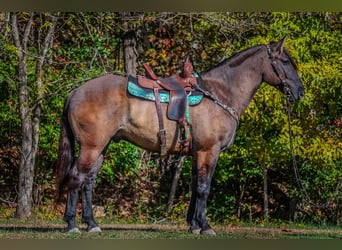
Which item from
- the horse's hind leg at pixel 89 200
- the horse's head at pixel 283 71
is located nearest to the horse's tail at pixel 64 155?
the horse's hind leg at pixel 89 200

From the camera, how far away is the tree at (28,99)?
1191 cm

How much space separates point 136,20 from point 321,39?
361cm

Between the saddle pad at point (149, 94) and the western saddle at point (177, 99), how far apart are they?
0.04 m

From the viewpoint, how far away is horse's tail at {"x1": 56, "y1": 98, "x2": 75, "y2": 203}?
26.2ft

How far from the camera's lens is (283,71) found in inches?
328

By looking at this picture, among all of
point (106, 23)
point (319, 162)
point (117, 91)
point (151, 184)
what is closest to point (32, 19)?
point (106, 23)

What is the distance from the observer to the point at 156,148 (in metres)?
8.17

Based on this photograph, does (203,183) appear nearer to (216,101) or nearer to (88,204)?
(216,101)

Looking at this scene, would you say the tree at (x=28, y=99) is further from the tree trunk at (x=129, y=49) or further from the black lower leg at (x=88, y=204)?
the black lower leg at (x=88, y=204)

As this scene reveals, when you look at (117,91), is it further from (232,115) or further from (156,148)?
(232,115)

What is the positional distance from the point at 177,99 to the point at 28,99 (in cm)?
488

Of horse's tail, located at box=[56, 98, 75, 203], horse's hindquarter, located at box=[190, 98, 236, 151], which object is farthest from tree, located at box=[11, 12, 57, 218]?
horse's hindquarter, located at box=[190, 98, 236, 151]

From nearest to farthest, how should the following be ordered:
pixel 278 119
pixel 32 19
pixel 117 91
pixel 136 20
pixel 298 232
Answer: pixel 117 91
pixel 298 232
pixel 278 119
pixel 32 19
pixel 136 20

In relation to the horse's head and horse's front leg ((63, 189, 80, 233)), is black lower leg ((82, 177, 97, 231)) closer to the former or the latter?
horse's front leg ((63, 189, 80, 233))
